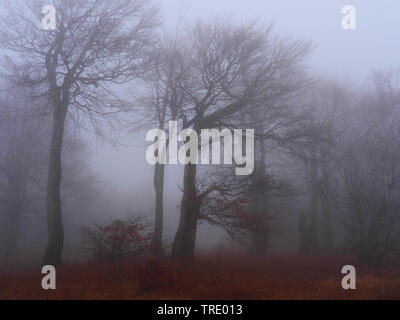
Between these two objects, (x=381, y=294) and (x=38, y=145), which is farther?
(x=38, y=145)

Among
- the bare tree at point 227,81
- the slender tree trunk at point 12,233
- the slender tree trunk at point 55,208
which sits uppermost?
the bare tree at point 227,81

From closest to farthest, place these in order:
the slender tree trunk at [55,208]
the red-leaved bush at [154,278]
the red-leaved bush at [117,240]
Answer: the red-leaved bush at [154,278] < the slender tree trunk at [55,208] < the red-leaved bush at [117,240]

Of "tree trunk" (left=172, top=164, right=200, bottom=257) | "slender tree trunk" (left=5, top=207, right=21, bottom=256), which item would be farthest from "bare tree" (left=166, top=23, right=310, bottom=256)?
"slender tree trunk" (left=5, top=207, right=21, bottom=256)

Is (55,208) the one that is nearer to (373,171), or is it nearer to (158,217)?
(158,217)

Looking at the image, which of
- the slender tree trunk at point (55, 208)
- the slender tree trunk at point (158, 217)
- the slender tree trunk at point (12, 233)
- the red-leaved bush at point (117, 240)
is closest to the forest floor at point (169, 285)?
the slender tree trunk at point (55, 208)

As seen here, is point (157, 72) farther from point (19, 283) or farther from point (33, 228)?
point (33, 228)

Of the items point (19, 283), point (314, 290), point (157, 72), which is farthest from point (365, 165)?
point (19, 283)

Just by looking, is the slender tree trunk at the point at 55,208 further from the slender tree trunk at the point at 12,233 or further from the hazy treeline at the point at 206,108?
the slender tree trunk at the point at 12,233

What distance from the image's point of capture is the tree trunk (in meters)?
10.9

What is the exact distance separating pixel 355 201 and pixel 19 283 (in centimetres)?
1163

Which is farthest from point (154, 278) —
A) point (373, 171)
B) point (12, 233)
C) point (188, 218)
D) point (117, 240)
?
point (12, 233)

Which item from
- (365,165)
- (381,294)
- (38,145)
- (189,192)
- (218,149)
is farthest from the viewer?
(38,145)

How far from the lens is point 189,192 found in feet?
35.9

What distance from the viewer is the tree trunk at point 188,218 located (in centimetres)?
1090
